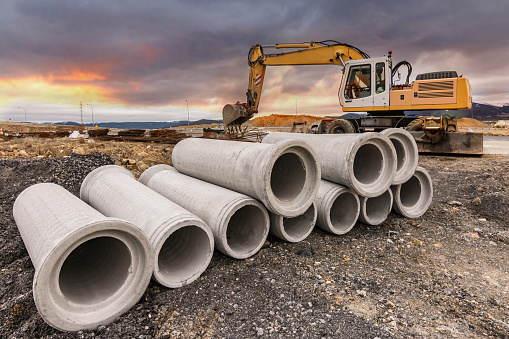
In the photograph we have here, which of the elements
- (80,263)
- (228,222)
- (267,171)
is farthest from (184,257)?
(267,171)

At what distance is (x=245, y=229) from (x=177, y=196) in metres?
1.31

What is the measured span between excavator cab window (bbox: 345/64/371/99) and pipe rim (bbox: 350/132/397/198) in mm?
7396

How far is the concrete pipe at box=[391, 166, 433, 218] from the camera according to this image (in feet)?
18.6

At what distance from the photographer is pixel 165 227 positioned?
3.52 meters

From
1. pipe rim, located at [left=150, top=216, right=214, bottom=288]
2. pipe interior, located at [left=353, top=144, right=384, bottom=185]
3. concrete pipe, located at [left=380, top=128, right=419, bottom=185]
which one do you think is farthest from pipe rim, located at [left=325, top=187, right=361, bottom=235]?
pipe rim, located at [left=150, top=216, right=214, bottom=288]

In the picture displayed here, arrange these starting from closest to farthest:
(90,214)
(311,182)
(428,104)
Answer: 1. (90,214)
2. (311,182)
3. (428,104)

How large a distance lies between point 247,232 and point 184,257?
41.6 inches

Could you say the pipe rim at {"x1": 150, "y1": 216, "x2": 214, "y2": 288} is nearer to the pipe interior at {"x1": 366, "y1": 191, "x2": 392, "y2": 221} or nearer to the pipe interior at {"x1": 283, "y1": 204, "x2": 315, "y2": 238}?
the pipe interior at {"x1": 283, "y1": 204, "x2": 315, "y2": 238}

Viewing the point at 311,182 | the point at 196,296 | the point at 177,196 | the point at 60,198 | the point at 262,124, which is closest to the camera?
the point at 196,296

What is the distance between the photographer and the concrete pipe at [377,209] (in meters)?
5.25

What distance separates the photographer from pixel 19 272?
3893mm

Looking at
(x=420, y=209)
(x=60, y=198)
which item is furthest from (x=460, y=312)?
(x=60, y=198)

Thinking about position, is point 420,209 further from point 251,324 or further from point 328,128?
point 328,128

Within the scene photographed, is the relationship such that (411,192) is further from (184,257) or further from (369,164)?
(184,257)
